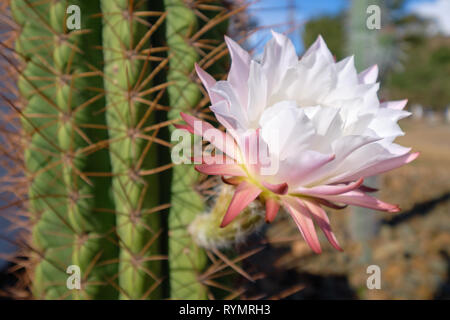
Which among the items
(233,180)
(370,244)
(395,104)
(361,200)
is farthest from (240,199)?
(370,244)

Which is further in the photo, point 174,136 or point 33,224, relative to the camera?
point 33,224

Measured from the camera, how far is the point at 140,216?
2.48ft

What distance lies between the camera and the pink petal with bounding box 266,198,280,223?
0.40 m

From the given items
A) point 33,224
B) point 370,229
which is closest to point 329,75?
point 33,224

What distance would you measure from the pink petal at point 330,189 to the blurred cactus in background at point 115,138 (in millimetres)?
356

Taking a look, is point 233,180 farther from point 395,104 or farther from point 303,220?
point 395,104

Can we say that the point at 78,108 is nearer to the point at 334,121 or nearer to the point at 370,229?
the point at 334,121

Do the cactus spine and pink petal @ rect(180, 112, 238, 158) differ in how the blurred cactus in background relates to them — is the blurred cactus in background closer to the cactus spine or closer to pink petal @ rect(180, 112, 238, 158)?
the cactus spine

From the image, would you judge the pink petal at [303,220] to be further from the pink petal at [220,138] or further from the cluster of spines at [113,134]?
the cluster of spines at [113,134]

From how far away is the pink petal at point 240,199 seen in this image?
0.41 m

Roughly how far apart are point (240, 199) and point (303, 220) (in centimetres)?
8

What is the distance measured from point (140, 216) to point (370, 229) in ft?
5.72

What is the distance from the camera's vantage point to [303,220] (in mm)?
424

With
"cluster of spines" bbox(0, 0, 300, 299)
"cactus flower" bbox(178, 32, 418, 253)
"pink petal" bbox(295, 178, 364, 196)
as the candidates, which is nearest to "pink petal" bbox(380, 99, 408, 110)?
"cactus flower" bbox(178, 32, 418, 253)
